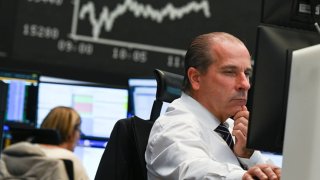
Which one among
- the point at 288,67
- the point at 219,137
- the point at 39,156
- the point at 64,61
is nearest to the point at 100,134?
the point at 39,156

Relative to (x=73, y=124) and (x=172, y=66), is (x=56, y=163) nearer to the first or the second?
(x=73, y=124)

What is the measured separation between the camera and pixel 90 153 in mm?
4430

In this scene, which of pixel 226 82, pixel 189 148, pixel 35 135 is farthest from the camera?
pixel 35 135

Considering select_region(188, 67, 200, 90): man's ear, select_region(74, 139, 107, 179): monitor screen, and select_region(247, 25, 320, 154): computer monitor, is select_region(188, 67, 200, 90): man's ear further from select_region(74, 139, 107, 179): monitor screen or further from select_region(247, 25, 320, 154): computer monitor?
select_region(74, 139, 107, 179): monitor screen

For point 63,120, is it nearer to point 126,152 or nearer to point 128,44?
point 128,44

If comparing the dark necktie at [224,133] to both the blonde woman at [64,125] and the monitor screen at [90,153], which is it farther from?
the blonde woman at [64,125]

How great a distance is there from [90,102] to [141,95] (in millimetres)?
600

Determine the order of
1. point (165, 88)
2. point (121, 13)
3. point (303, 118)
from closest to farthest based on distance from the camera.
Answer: point (303, 118) < point (165, 88) < point (121, 13)

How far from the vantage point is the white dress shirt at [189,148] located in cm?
188

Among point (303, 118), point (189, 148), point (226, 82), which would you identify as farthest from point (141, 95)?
point (303, 118)

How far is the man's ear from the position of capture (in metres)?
2.38

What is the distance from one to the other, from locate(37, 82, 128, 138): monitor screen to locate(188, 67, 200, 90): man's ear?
87.8 inches

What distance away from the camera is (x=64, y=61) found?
6.34 m

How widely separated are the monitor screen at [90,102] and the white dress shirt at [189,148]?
2.29m
